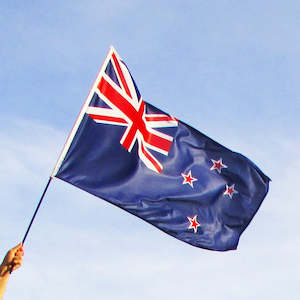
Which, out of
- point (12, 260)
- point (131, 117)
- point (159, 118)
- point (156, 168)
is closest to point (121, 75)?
point (131, 117)

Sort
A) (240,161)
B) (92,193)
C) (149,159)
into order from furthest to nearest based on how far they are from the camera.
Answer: (240,161) → (149,159) → (92,193)

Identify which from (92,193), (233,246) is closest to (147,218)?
(92,193)

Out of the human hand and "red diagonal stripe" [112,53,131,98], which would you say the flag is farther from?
the human hand

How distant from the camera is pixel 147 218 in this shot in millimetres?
14672

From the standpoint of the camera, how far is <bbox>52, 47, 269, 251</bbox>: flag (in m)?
14.1

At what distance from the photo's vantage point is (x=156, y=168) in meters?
15.9

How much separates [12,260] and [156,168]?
249 inches

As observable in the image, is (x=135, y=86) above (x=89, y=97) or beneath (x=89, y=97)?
above

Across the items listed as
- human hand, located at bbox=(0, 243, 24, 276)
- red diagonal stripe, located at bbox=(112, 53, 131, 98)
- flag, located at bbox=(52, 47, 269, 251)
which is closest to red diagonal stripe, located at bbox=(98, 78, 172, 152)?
flag, located at bbox=(52, 47, 269, 251)

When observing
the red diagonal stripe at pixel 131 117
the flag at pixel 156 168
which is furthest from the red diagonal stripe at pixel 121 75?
the red diagonal stripe at pixel 131 117

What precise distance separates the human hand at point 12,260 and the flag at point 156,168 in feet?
8.58

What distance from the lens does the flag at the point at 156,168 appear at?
46.2 ft

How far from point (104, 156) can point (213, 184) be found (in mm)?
3794

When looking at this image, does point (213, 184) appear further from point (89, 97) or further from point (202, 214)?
point (89, 97)
